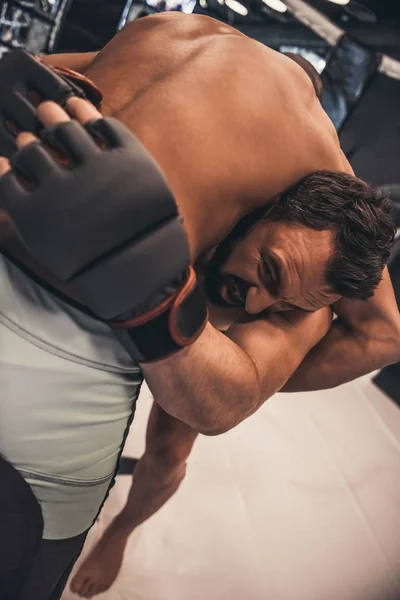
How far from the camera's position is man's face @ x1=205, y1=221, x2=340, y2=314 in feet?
2.52

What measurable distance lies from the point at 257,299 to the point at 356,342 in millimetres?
335

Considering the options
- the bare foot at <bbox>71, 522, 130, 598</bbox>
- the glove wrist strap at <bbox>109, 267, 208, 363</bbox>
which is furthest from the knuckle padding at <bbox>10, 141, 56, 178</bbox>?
the bare foot at <bbox>71, 522, 130, 598</bbox>

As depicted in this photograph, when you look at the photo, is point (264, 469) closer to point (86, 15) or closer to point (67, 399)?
point (67, 399)

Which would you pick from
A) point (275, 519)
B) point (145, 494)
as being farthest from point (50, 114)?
point (275, 519)

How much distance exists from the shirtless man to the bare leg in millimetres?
336

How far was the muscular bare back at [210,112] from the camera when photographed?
62cm

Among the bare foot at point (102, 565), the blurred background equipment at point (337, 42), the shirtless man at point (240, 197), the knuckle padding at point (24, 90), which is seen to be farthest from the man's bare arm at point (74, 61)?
the blurred background equipment at point (337, 42)

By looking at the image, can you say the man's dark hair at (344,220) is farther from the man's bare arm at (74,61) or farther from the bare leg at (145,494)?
the bare leg at (145,494)

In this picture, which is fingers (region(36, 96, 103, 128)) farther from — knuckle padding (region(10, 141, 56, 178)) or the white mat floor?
the white mat floor

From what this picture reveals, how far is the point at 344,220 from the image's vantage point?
77 centimetres

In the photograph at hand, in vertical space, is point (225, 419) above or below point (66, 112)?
below

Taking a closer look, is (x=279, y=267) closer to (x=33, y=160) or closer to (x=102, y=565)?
(x=33, y=160)

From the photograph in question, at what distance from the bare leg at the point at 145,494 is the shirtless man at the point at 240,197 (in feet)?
1.10

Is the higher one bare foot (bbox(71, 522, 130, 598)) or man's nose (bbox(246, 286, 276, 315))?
man's nose (bbox(246, 286, 276, 315))
